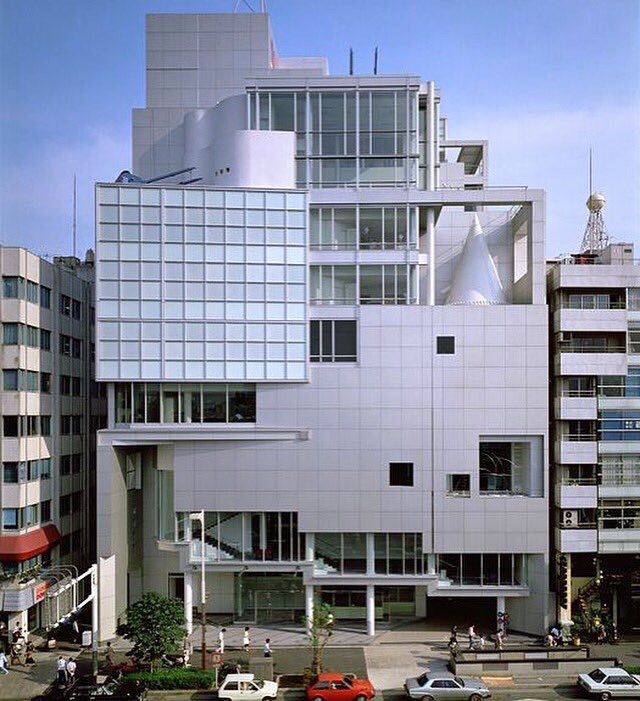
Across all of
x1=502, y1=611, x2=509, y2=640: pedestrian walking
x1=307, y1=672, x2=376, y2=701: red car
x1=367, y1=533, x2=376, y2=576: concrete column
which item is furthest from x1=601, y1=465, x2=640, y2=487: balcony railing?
x1=307, y1=672, x2=376, y2=701: red car

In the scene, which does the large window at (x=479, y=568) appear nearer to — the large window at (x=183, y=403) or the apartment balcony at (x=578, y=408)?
the apartment balcony at (x=578, y=408)

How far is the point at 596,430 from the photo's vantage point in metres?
34.5

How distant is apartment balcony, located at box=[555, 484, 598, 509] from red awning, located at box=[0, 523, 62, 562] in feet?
84.8

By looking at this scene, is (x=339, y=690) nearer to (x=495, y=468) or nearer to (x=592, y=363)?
(x=495, y=468)

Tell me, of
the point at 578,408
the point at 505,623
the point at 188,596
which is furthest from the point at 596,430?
the point at 188,596

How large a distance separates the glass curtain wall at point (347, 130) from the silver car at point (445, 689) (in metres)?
23.4

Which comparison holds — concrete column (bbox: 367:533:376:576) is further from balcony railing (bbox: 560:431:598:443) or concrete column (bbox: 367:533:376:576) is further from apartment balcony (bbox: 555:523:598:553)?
balcony railing (bbox: 560:431:598:443)

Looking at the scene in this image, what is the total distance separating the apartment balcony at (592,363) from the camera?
3422cm

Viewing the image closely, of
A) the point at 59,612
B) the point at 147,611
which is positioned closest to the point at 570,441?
the point at 147,611

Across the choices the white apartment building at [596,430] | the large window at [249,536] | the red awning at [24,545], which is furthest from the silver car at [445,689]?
the red awning at [24,545]

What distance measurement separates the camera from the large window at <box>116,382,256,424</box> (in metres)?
34.8

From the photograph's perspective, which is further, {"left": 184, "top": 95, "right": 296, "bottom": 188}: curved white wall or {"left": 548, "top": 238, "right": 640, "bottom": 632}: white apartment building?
{"left": 184, "top": 95, "right": 296, "bottom": 188}: curved white wall

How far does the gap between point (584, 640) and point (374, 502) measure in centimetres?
1192

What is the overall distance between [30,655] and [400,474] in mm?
18723
